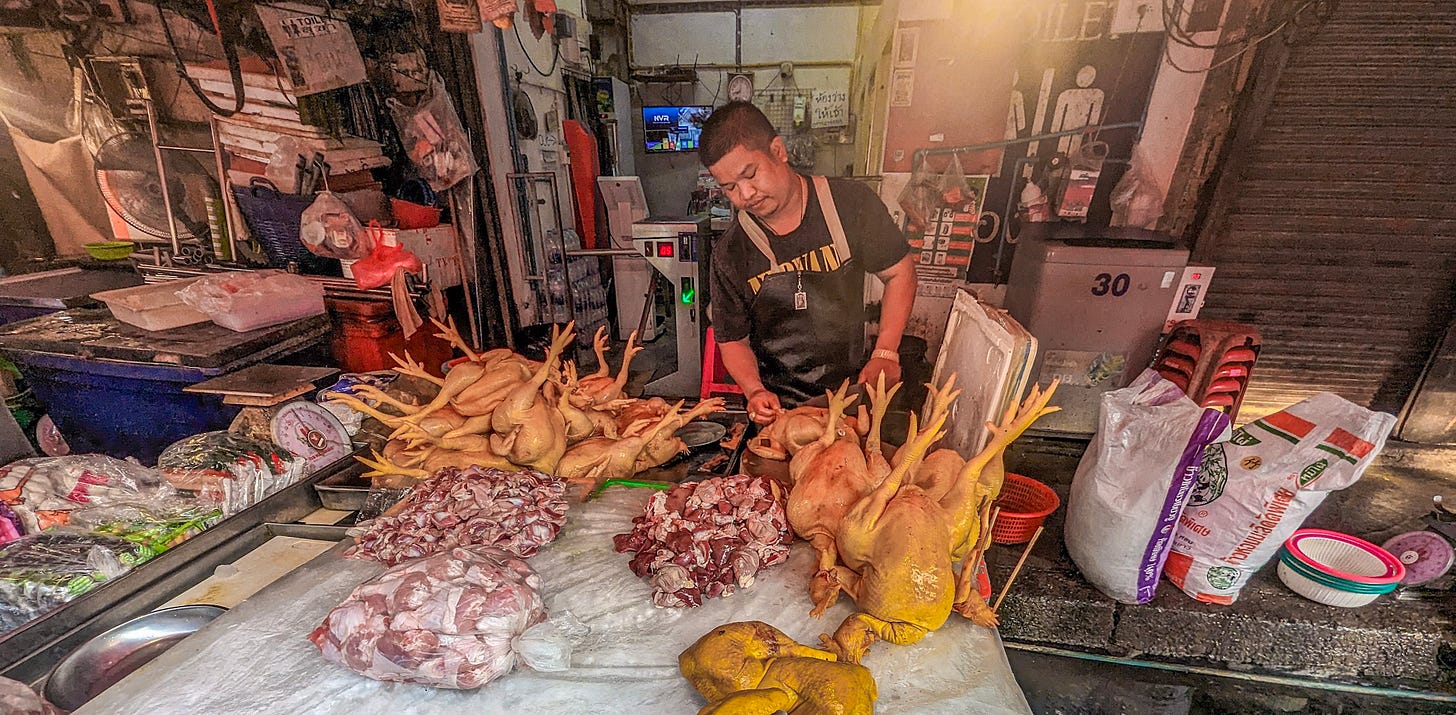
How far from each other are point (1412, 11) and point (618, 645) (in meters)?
6.48

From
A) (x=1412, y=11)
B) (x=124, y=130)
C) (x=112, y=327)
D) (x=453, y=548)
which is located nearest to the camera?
(x=453, y=548)

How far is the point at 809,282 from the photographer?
3049 millimetres

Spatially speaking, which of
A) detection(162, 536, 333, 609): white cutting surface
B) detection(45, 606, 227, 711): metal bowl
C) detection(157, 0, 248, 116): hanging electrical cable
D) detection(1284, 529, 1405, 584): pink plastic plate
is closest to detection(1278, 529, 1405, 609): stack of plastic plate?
detection(1284, 529, 1405, 584): pink plastic plate

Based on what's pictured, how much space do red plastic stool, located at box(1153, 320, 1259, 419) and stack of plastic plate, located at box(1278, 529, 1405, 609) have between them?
912 millimetres

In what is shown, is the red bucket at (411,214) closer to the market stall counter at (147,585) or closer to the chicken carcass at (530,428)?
the market stall counter at (147,585)

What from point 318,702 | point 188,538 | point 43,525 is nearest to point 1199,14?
point 318,702

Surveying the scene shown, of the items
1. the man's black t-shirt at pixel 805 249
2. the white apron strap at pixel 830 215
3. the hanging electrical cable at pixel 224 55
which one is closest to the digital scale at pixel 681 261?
the man's black t-shirt at pixel 805 249

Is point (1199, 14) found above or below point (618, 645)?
above

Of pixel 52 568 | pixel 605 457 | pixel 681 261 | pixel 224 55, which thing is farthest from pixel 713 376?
pixel 224 55

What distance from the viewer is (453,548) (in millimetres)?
1588

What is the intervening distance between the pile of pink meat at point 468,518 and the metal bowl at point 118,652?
46cm

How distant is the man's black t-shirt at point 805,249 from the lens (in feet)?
9.73

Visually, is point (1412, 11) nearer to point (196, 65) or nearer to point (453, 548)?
point (453, 548)

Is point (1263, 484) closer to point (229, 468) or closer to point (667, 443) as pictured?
point (667, 443)
